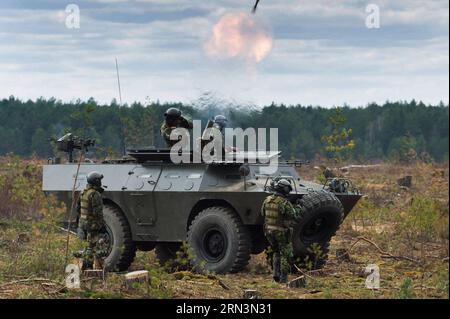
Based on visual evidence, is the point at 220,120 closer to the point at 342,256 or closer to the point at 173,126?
the point at 173,126

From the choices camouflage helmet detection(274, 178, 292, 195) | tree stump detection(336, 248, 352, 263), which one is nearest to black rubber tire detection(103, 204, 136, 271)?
camouflage helmet detection(274, 178, 292, 195)

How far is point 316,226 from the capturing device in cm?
1530

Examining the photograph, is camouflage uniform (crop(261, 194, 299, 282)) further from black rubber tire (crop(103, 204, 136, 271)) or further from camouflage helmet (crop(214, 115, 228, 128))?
black rubber tire (crop(103, 204, 136, 271))

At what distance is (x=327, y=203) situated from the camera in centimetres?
1479

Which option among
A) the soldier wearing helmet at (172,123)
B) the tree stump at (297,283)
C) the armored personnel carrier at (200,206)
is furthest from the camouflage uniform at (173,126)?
the tree stump at (297,283)

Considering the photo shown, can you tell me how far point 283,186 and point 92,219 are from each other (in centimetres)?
293

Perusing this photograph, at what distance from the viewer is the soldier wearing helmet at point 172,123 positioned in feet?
54.1

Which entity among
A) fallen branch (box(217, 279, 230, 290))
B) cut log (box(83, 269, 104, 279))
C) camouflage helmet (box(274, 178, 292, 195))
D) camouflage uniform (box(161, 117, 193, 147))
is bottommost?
fallen branch (box(217, 279, 230, 290))

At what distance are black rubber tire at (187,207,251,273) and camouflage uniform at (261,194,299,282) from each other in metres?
0.79

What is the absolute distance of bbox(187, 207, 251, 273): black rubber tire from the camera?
14750 millimetres

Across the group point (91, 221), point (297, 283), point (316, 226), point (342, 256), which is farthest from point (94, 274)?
point (342, 256)

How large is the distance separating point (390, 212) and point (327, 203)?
310 inches
